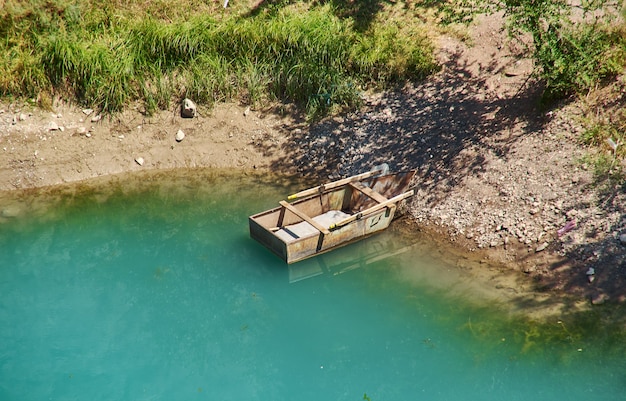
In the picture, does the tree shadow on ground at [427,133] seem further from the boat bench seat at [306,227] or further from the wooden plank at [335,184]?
the boat bench seat at [306,227]

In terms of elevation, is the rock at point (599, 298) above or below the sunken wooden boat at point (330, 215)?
above

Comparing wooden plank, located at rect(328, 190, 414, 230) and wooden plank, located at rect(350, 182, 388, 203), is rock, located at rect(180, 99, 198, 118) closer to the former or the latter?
wooden plank, located at rect(350, 182, 388, 203)

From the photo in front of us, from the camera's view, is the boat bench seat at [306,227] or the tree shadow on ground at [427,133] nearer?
the boat bench seat at [306,227]

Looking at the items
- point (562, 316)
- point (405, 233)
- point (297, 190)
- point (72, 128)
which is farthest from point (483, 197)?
point (72, 128)

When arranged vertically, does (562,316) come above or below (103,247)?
above

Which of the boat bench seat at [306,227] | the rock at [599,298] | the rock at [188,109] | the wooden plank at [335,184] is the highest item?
the rock at [599,298]

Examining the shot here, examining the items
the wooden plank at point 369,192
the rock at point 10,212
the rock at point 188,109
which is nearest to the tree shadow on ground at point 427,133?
the wooden plank at point 369,192

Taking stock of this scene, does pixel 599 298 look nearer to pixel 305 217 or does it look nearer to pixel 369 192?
pixel 369 192

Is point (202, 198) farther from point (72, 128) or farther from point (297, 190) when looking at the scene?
point (72, 128)
